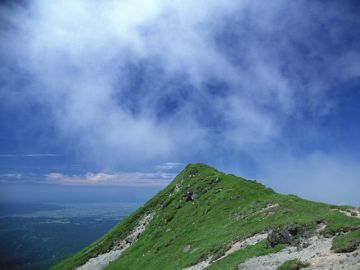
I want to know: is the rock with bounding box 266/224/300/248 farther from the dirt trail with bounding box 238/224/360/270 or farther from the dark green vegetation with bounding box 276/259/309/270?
the dark green vegetation with bounding box 276/259/309/270

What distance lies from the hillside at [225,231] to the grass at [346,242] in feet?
0.30

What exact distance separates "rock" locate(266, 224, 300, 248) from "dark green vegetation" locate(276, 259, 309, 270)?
6.68 meters

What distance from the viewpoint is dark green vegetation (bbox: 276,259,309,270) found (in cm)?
3309

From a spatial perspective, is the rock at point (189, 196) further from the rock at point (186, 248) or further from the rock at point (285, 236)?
the rock at point (285, 236)

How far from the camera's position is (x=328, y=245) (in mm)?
36469

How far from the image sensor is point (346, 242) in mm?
34312

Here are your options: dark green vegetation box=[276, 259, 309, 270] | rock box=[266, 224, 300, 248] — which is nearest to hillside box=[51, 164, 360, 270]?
rock box=[266, 224, 300, 248]

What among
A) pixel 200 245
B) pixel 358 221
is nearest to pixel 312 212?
pixel 358 221

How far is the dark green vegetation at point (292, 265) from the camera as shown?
33.1 m

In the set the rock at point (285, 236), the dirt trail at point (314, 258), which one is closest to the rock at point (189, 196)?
the rock at point (285, 236)

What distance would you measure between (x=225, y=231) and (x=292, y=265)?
29954mm

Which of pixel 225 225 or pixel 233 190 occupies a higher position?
pixel 233 190

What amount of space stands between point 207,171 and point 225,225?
56.3m

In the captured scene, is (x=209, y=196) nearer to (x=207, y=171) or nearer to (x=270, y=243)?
(x=207, y=171)
